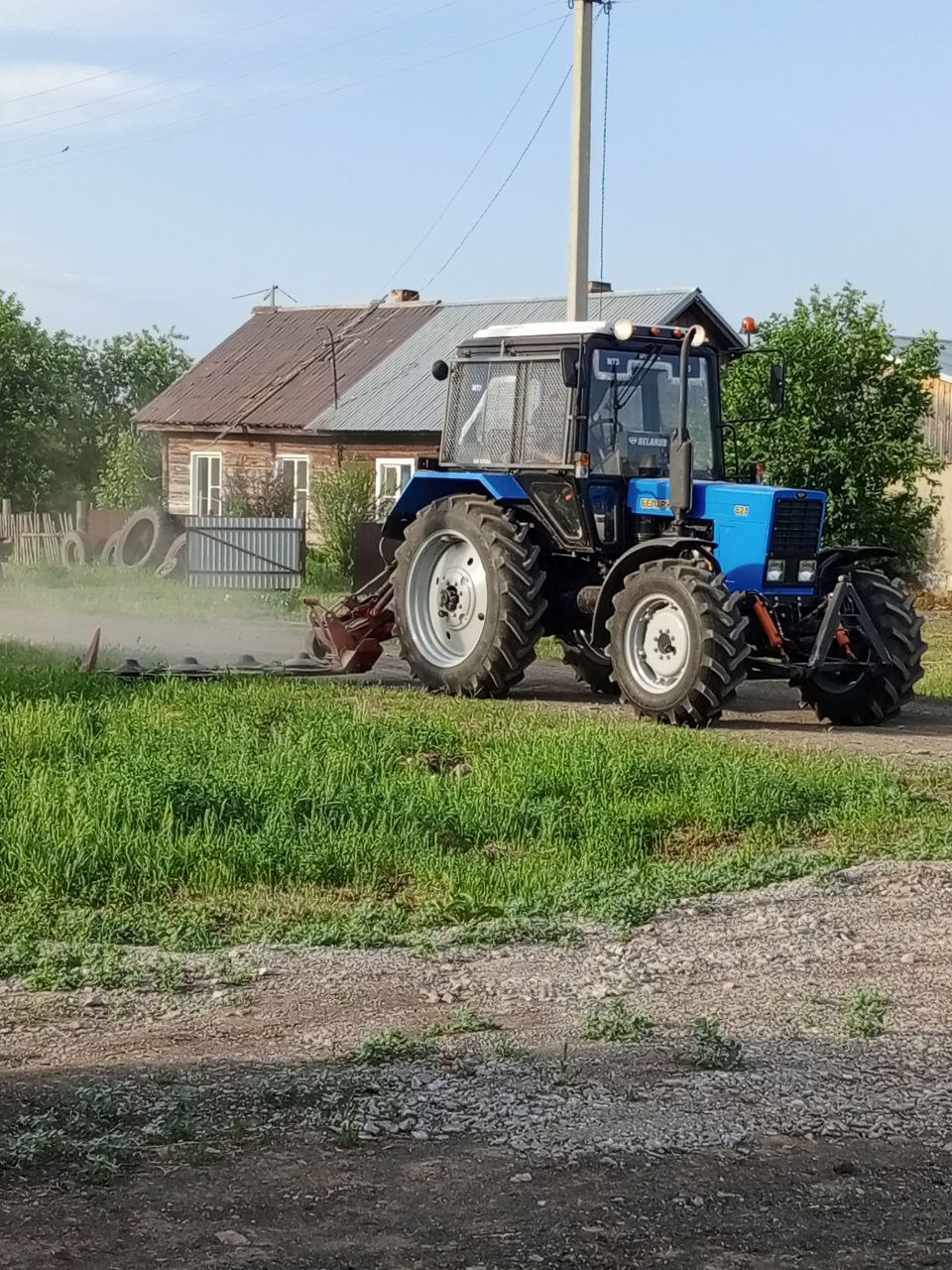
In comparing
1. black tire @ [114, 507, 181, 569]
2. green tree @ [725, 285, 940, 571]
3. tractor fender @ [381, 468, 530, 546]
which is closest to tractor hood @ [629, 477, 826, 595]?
tractor fender @ [381, 468, 530, 546]

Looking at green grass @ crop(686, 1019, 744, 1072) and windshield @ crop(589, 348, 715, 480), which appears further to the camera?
windshield @ crop(589, 348, 715, 480)

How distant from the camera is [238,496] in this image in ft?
114

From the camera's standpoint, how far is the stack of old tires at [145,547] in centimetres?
2848

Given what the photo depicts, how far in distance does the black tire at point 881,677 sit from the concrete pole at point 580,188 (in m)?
6.57

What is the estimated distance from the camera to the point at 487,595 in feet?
46.7

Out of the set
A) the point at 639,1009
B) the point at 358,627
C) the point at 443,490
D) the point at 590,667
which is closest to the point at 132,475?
the point at 358,627

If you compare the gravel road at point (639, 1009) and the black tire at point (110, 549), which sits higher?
the black tire at point (110, 549)

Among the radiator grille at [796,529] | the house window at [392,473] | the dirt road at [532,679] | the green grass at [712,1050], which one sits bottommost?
the green grass at [712,1050]

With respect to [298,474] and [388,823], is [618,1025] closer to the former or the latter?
[388,823]

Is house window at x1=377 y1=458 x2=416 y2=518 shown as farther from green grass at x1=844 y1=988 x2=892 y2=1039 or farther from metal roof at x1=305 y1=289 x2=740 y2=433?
green grass at x1=844 y1=988 x2=892 y2=1039

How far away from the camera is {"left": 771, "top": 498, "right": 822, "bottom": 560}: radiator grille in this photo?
13117mm

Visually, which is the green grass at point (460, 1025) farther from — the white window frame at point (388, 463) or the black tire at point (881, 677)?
the white window frame at point (388, 463)

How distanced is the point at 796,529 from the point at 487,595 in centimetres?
242

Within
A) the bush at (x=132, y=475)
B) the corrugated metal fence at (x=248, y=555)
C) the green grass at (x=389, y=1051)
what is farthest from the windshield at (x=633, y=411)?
the bush at (x=132, y=475)
